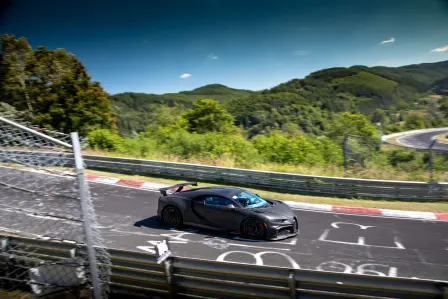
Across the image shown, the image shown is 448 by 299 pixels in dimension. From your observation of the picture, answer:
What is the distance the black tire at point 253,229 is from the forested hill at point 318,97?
194 feet

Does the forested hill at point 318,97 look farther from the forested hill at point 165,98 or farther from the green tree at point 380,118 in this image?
the green tree at point 380,118

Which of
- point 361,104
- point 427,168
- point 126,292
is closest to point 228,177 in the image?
point 427,168

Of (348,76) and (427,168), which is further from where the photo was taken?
(348,76)

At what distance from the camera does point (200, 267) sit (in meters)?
4.86

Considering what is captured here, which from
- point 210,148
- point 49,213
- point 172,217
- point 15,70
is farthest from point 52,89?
point 49,213

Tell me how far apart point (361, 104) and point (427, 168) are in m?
114

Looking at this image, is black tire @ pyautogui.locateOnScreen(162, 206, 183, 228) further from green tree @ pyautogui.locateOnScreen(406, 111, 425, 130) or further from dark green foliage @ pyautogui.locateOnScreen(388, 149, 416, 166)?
green tree @ pyautogui.locateOnScreen(406, 111, 425, 130)

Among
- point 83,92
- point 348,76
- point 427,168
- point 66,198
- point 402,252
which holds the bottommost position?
point 402,252

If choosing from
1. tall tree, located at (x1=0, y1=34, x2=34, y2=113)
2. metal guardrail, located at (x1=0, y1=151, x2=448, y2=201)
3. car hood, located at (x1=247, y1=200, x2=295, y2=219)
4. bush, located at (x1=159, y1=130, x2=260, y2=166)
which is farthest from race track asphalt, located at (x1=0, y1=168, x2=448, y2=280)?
tall tree, located at (x1=0, y1=34, x2=34, y2=113)

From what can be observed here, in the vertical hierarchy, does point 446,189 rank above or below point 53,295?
below

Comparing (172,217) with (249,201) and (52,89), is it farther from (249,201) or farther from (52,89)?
(52,89)

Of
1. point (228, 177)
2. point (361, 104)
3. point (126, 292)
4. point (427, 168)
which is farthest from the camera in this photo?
point (361, 104)

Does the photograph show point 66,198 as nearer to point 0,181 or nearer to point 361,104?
point 0,181

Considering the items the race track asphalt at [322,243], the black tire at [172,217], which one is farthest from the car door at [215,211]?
the black tire at [172,217]
